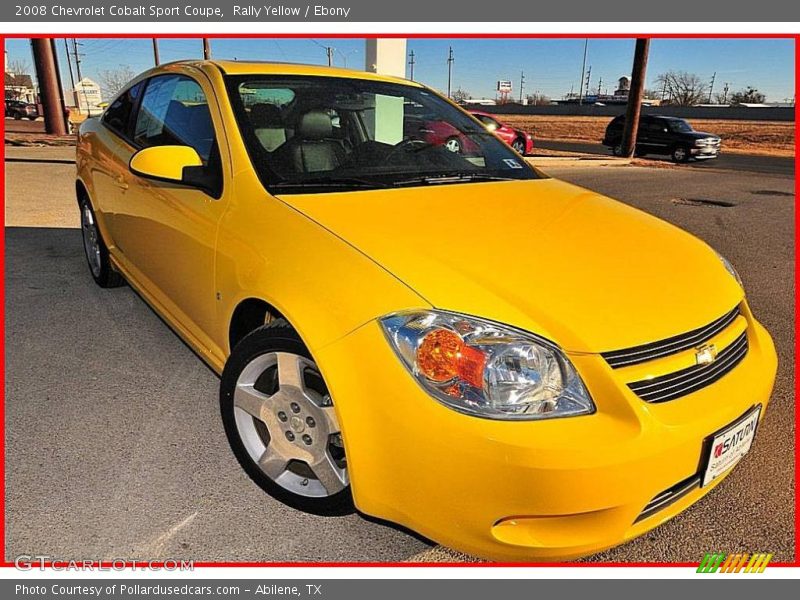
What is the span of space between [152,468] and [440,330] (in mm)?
1437

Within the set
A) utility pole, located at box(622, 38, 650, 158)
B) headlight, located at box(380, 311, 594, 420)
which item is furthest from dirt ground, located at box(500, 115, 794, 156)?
headlight, located at box(380, 311, 594, 420)

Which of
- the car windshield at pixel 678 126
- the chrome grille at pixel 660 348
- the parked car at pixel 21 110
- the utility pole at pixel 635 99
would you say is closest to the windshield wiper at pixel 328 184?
the chrome grille at pixel 660 348

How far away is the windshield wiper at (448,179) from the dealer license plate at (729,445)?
4.99ft

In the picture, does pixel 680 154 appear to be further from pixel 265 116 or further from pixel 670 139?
pixel 265 116

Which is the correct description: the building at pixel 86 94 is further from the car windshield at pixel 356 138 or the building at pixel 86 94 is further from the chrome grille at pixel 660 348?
the chrome grille at pixel 660 348

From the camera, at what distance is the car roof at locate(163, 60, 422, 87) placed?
2.96 m

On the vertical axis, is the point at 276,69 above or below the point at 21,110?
above

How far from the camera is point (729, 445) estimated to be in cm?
189

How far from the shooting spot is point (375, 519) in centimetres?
191

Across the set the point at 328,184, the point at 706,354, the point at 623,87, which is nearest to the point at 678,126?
the point at 328,184

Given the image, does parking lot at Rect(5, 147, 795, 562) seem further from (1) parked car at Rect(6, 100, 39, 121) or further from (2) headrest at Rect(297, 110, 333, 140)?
(1) parked car at Rect(6, 100, 39, 121)

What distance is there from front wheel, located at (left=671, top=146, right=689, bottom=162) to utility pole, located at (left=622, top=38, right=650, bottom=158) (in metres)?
1.26

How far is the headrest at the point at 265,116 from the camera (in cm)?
268

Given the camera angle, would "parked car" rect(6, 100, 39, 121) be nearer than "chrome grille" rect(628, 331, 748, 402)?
No
